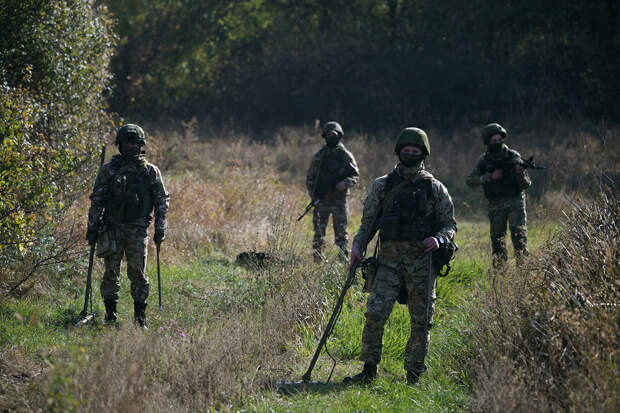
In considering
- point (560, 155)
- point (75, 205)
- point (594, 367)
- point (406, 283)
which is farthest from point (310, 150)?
point (594, 367)

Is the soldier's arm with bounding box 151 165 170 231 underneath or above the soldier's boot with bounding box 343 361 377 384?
above

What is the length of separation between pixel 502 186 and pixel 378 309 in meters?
3.91

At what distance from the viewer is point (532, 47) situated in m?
24.4

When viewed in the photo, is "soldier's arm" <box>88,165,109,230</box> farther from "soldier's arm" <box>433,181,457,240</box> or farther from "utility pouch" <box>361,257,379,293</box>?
"soldier's arm" <box>433,181,457,240</box>

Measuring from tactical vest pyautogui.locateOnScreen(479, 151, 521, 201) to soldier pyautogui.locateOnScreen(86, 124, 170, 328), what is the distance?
173 inches

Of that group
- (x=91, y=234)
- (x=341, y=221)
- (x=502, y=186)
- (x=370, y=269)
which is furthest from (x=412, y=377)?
(x=341, y=221)

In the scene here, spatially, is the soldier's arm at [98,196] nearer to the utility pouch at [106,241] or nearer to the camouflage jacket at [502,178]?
the utility pouch at [106,241]

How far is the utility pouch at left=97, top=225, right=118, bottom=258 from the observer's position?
612 centimetres

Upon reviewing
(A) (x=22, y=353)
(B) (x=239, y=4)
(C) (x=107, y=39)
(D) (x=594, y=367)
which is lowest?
(A) (x=22, y=353)

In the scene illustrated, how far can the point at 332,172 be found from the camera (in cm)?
895

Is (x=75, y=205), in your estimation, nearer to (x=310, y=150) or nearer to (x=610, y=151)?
(x=310, y=150)

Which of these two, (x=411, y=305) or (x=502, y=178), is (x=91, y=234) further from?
(x=502, y=178)

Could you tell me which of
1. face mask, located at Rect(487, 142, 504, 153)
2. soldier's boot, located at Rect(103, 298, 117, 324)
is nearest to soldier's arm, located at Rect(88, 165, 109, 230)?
soldier's boot, located at Rect(103, 298, 117, 324)

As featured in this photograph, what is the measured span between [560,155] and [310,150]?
7167 millimetres
